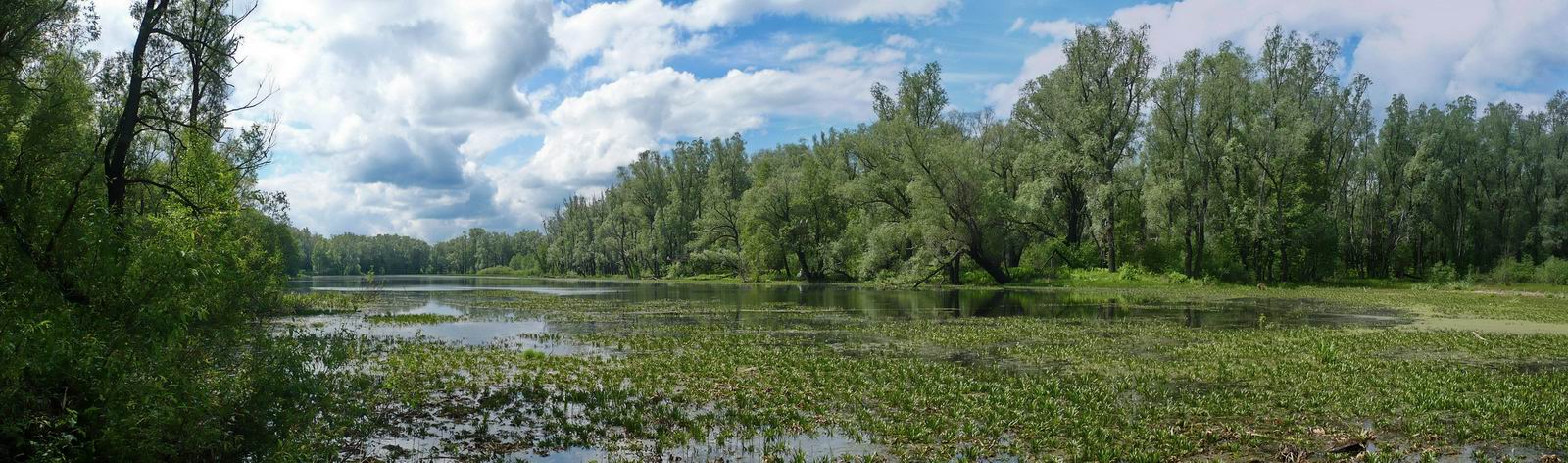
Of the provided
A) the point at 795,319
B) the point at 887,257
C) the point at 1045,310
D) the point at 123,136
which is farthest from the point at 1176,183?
the point at 123,136

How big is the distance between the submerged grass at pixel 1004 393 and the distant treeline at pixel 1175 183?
3415cm

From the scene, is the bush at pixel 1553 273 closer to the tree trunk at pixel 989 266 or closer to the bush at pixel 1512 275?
the bush at pixel 1512 275

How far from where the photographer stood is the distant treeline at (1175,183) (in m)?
55.3

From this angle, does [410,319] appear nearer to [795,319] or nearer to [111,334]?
[795,319]

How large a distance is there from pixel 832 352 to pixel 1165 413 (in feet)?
28.7

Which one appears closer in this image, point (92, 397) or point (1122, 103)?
point (92, 397)

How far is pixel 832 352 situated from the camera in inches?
Answer: 752

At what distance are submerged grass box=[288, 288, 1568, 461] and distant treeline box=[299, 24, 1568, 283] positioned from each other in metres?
34.2

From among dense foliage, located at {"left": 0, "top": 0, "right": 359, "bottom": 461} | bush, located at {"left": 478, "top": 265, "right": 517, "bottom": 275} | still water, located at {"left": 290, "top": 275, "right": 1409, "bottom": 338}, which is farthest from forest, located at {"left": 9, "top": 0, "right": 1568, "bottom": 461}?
bush, located at {"left": 478, "top": 265, "right": 517, "bottom": 275}

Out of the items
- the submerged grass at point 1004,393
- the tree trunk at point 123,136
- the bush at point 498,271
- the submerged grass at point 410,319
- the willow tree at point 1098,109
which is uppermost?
the willow tree at point 1098,109

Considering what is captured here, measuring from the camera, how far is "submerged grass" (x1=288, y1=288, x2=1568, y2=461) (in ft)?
33.4

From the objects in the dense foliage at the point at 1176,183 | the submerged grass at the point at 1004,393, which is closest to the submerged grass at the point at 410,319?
the submerged grass at the point at 1004,393

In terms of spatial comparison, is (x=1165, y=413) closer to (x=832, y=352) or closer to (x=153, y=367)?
(x=832, y=352)

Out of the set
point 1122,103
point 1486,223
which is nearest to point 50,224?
point 1122,103
